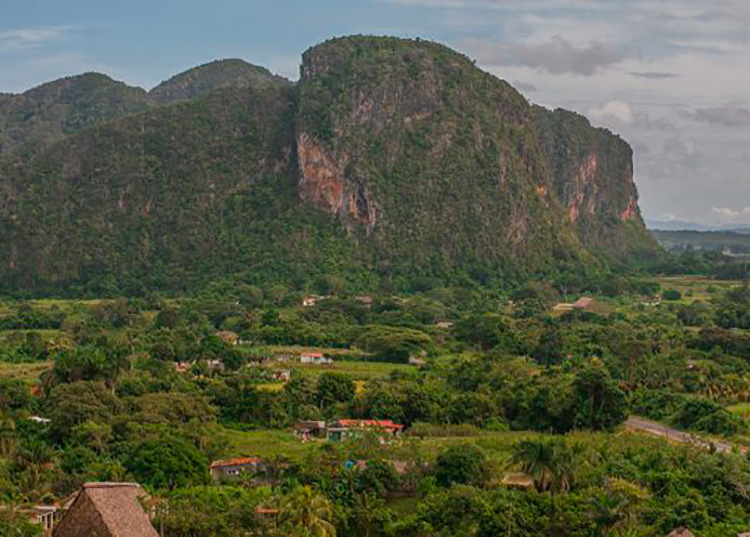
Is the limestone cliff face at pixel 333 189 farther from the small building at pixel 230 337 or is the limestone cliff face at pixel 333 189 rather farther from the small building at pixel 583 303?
Answer: the small building at pixel 230 337

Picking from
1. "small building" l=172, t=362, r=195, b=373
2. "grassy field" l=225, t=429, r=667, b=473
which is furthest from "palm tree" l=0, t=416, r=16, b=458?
"small building" l=172, t=362, r=195, b=373

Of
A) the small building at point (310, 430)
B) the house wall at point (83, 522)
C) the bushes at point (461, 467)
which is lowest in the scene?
the small building at point (310, 430)

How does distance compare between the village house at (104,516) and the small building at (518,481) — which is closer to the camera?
the village house at (104,516)

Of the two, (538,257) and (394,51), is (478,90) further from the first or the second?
(538,257)

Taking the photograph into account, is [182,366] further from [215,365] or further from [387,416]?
[387,416]

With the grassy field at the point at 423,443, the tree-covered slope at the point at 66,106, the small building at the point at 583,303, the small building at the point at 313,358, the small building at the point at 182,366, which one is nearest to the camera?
the grassy field at the point at 423,443

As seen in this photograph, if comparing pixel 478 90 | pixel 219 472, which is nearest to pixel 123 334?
pixel 219 472

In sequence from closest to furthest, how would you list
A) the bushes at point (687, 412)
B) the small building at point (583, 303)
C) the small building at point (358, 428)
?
the small building at point (358, 428), the bushes at point (687, 412), the small building at point (583, 303)

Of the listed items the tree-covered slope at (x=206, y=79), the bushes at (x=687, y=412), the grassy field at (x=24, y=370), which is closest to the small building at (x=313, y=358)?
the grassy field at (x=24, y=370)

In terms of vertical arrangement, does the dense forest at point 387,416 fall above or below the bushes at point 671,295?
below
